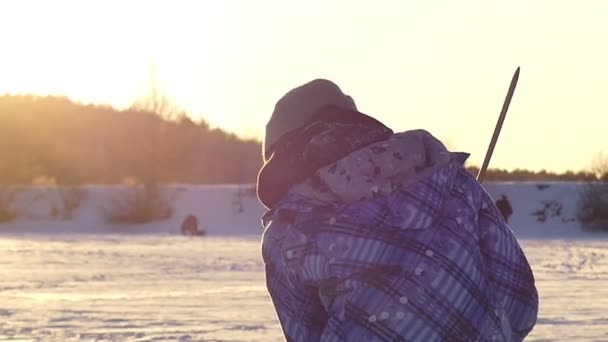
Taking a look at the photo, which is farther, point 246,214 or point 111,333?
point 246,214

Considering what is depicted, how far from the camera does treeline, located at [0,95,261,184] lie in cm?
7369

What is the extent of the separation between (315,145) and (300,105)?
0.16 metres

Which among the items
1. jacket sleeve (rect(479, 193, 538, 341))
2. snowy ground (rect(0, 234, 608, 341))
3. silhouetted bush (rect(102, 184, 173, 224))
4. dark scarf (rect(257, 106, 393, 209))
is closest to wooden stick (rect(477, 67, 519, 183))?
jacket sleeve (rect(479, 193, 538, 341))

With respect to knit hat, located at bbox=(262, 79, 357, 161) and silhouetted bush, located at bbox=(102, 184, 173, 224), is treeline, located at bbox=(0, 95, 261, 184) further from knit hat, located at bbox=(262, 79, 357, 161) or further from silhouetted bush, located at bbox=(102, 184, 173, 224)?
knit hat, located at bbox=(262, 79, 357, 161)

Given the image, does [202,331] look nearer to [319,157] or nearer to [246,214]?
[319,157]

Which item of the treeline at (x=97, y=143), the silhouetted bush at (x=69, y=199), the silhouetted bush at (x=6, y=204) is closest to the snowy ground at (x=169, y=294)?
the silhouetted bush at (x=6, y=204)

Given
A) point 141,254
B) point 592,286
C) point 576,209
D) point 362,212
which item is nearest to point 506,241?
point 362,212

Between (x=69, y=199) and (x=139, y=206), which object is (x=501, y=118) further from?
(x=69, y=199)

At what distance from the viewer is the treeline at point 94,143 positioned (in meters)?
73.7

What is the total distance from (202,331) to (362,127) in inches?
275

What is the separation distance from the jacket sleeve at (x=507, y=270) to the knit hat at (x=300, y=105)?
0.39 meters

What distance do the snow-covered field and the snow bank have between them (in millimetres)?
2244

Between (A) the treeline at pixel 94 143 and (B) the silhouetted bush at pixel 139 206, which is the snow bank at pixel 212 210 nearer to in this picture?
(B) the silhouetted bush at pixel 139 206

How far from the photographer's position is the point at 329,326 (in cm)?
258
